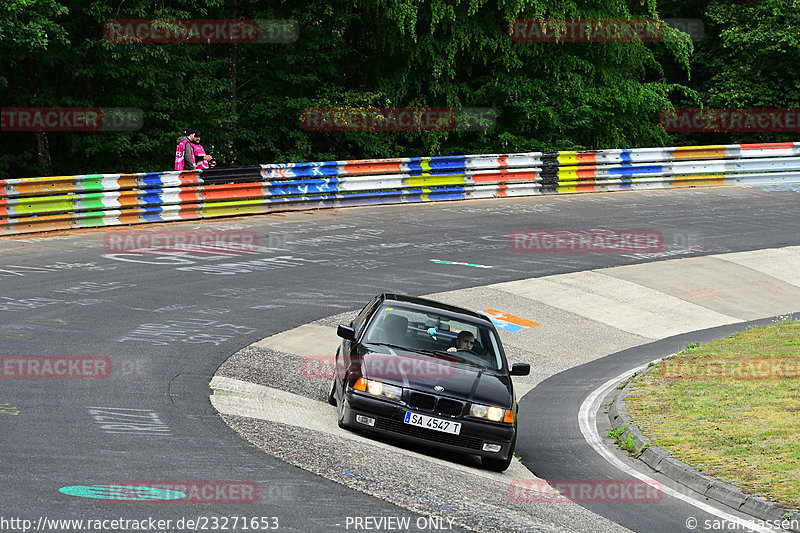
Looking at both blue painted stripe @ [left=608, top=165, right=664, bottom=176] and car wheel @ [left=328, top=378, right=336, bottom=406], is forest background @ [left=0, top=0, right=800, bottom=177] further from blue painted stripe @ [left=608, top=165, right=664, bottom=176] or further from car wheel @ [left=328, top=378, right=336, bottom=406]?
car wheel @ [left=328, top=378, right=336, bottom=406]

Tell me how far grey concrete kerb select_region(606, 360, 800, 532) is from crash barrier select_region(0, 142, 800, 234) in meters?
12.5

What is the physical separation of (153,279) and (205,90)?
10237mm

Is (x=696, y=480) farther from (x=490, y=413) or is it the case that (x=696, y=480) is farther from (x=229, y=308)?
(x=229, y=308)

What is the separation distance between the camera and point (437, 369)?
10.3 m

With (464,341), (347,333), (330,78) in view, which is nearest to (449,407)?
(464,341)

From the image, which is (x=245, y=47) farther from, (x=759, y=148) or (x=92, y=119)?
(x=759, y=148)

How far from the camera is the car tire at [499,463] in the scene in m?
9.88

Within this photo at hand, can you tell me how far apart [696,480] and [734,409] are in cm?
251

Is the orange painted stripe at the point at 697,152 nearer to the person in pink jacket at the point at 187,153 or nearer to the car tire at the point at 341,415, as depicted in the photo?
the person in pink jacket at the point at 187,153

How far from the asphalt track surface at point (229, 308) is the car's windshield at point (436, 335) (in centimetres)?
129

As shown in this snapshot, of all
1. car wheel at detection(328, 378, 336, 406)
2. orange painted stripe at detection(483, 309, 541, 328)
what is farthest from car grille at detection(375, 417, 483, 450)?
orange painted stripe at detection(483, 309, 541, 328)

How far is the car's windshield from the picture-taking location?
428 inches

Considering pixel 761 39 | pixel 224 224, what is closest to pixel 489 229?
pixel 224 224

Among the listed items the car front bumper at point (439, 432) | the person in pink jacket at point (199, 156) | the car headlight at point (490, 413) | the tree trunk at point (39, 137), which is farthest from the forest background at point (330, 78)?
the car headlight at point (490, 413)
